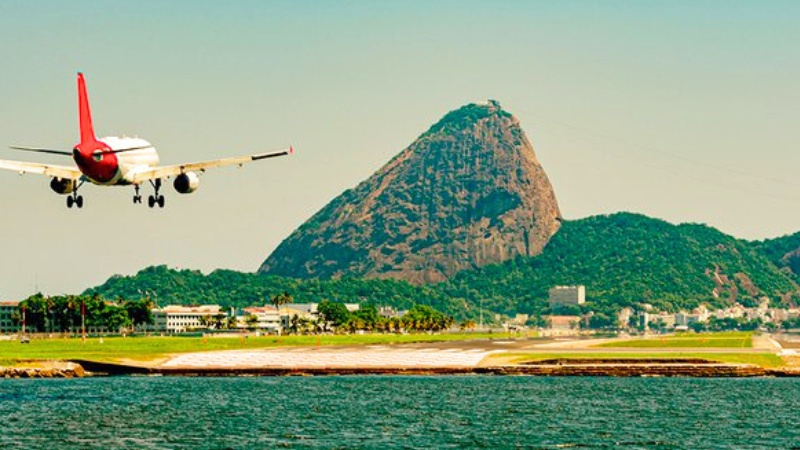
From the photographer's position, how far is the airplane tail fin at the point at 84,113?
8312 centimetres

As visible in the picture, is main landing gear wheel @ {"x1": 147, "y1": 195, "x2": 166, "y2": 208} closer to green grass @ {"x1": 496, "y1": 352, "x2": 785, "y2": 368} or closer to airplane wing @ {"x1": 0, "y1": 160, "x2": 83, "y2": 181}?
airplane wing @ {"x1": 0, "y1": 160, "x2": 83, "y2": 181}

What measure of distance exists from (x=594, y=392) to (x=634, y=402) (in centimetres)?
1433

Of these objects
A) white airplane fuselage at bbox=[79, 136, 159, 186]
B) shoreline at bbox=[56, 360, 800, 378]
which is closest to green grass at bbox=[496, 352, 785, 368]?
shoreline at bbox=[56, 360, 800, 378]

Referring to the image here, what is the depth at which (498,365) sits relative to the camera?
585 ft

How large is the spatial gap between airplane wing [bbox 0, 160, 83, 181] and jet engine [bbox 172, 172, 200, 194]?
272 inches

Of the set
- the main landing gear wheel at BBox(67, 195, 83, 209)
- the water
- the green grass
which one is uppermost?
the main landing gear wheel at BBox(67, 195, 83, 209)

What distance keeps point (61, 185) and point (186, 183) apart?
28.5ft

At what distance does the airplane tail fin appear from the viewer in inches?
3273

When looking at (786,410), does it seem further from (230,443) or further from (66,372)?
(66,372)

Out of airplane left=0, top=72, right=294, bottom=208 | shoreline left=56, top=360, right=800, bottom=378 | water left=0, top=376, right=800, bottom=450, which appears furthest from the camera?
shoreline left=56, top=360, right=800, bottom=378

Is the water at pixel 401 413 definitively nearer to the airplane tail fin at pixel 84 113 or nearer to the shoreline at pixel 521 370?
the shoreline at pixel 521 370

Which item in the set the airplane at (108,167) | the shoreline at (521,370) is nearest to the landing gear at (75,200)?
the airplane at (108,167)

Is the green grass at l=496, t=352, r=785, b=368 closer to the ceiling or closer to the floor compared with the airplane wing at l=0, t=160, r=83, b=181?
closer to the floor

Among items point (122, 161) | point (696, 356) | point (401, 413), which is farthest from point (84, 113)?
point (696, 356)
